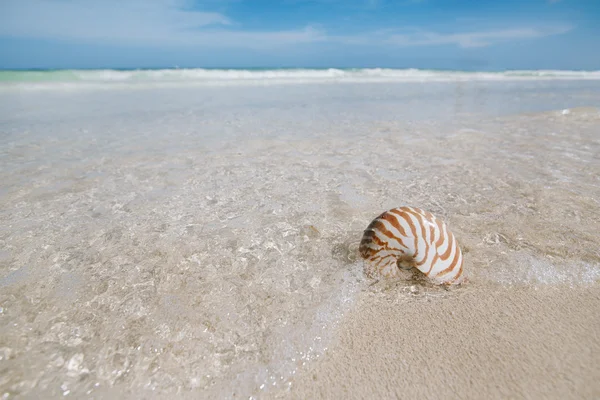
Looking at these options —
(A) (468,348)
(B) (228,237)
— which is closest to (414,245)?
(A) (468,348)

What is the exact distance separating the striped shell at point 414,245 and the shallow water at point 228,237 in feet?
0.41

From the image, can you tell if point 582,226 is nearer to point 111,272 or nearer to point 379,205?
point 379,205

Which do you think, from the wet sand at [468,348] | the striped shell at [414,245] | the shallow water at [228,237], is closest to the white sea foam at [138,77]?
the shallow water at [228,237]

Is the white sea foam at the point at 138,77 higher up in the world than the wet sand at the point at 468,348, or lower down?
higher up

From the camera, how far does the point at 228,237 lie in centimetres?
249

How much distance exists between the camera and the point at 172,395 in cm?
133

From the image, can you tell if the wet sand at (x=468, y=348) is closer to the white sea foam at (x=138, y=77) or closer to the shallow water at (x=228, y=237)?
the shallow water at (x=228, y=237)

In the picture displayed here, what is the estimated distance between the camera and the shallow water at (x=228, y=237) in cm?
150

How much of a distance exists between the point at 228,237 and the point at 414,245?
1.32m

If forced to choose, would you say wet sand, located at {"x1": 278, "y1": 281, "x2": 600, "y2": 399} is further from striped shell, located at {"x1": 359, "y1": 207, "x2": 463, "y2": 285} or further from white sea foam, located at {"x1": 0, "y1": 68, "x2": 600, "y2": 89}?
white sea foam, located at {"x1": 0, "y1": 68, "x2": 600, "y2": 89}

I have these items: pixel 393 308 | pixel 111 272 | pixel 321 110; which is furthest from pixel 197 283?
pixel 321 110

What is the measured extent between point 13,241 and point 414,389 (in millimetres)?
2677

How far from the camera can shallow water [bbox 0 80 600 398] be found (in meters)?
1.50

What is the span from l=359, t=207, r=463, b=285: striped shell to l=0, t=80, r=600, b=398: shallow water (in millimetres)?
125
